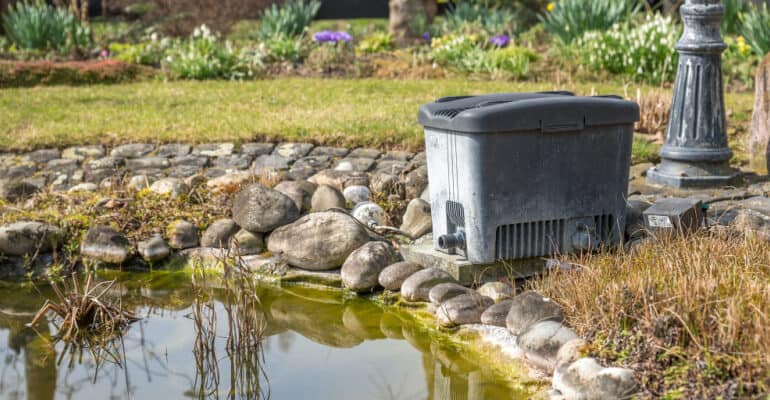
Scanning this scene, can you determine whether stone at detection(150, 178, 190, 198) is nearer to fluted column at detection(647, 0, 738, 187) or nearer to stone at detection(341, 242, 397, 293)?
stone at detection(341, 242, 397, 293)

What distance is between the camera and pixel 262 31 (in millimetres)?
14125

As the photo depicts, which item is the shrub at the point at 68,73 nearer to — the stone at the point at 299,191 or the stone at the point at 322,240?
the stone at the point at 299,191

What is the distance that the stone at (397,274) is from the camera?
5426 mm

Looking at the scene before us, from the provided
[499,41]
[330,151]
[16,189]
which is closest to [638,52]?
[499,41]

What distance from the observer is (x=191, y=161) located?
755 cm

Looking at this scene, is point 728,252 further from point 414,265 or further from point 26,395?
point 26,395

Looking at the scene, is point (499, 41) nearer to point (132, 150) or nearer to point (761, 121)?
point (761, 121)

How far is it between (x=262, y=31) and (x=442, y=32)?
3.09 meters

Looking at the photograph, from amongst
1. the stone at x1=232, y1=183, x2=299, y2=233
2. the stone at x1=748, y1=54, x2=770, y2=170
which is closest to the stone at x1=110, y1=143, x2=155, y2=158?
the stone at x1=232, y1=183, x2=299, y2=233

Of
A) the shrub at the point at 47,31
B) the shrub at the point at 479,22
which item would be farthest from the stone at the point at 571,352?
the shrub at the point at 47,31

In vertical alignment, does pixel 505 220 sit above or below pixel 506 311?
above

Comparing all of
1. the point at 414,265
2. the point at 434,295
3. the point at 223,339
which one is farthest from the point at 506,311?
the point at 223,339

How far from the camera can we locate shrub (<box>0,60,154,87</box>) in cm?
1127

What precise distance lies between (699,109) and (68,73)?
8.09m
